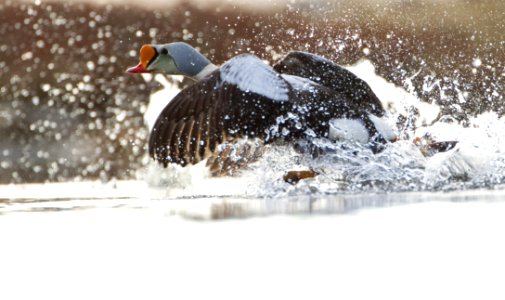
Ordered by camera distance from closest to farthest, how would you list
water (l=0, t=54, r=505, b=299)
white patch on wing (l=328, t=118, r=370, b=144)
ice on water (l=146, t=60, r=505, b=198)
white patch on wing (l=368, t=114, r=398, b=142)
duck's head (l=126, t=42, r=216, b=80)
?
water (l=0, t=54, r=505, b=299), ice on water (l=146, t=60, r=505, b=198), white patch on wing (l=328, t=118, r=370, b=144), white patch on wing (l=368, t=114, r=398, b=142), duck's head (l=126, t=42, r=216, b=80)

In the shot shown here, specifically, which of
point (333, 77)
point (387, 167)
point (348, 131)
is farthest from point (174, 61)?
point (387, 167)

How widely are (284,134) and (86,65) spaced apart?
470cm

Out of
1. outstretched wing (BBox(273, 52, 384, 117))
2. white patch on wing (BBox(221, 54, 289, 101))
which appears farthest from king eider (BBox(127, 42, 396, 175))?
outstretched wing (BBox(273, 52, 384, 117))

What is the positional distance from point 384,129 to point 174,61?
1.33 metres

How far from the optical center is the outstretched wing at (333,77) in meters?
5.68

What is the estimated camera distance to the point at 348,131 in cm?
504

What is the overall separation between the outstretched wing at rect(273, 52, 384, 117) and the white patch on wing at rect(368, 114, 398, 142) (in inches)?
14.5

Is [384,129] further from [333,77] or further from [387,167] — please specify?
[333,77]

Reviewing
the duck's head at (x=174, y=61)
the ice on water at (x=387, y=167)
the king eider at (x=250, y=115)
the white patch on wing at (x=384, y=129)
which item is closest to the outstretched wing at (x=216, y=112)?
the king eider at (x=250, y=115)

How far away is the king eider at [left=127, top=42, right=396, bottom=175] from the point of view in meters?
4.57

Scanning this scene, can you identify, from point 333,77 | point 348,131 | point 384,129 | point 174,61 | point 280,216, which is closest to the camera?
point 280,216

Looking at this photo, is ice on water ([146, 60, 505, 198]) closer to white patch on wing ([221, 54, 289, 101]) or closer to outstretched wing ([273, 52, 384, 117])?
outstretched wing ([273, 52, 384, 117])

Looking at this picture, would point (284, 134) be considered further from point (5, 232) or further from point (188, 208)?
point (5, 232)

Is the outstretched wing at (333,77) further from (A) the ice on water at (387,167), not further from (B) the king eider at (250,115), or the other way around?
(B) the king eider at (250,115)
